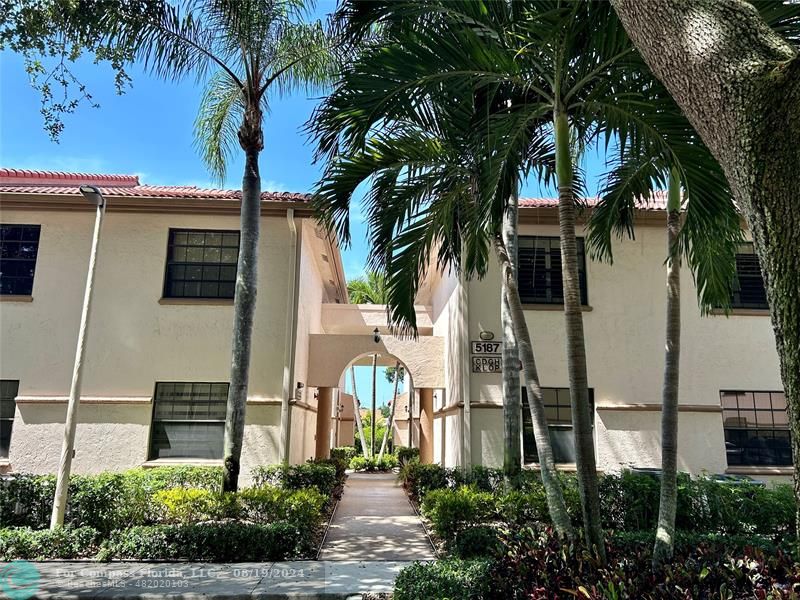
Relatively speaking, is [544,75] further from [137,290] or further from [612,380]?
[137,290]

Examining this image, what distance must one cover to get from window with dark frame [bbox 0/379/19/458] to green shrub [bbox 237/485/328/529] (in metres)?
6.57

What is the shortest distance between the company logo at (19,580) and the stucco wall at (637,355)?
807cm

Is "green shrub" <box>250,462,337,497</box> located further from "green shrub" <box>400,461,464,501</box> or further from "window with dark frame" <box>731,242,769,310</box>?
"window with dark frame" <box>731,242,769,310</box>

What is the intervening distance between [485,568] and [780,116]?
4380 mm

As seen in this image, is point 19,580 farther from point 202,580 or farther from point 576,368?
point 576,368

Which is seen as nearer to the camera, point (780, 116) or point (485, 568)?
point (780, 116)

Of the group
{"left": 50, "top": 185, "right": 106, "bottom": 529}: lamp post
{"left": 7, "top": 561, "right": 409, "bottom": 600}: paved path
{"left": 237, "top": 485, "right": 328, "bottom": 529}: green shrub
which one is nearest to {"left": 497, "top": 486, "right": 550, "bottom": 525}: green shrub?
{"left": 7, "top": 561, "right": 409, "bottom": 600}: paved path

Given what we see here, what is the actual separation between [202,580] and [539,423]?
4.50m

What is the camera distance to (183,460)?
11.7 metres

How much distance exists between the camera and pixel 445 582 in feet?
16.1

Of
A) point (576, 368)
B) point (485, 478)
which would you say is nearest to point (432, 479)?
point (485, 478)

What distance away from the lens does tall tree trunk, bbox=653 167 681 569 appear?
16.4 ft

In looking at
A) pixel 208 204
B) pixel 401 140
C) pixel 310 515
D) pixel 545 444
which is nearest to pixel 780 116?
pixel 545 444

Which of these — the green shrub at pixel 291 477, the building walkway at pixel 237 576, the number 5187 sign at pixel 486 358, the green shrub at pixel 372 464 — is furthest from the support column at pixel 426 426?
the building walkway at pixel 237 576
